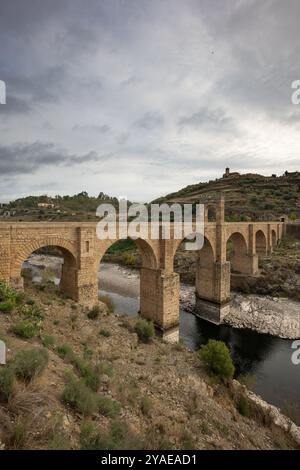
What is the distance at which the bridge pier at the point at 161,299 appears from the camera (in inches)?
589

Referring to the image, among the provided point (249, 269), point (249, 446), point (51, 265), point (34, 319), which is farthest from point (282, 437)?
point (51, 265)

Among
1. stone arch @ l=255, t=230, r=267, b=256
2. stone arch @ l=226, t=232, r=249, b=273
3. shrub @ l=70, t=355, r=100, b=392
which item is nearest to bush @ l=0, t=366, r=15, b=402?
shrub @ l=70, t=355, r=100, b=392

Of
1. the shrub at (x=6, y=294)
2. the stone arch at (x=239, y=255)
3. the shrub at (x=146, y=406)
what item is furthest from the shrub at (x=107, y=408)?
the stone arch at (x=239, y=255)

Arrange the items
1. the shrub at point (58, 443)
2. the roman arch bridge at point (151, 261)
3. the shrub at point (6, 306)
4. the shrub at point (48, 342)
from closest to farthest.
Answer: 1. the shrub at point (58, 443)
2. the shrub at point (48, 342)
3. the shrub at point (6, 306)
4. the roman arch bridge at point (151, 261)

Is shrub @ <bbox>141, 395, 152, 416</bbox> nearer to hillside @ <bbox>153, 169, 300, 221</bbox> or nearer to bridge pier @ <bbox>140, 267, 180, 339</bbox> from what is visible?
bridge pier @ <bbox>140, 267, 180, 339</bbox>

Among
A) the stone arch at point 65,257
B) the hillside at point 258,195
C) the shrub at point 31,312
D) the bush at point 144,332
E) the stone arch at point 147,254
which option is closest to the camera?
the shrub at point 31,312

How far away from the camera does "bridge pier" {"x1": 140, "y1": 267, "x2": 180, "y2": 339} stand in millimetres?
14953

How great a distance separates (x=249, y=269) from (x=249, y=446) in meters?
20.3

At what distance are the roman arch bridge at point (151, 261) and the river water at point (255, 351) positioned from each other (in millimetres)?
1646

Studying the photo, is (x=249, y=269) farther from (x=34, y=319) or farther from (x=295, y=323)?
(x=34, y=319)

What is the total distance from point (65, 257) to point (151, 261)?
4923mm

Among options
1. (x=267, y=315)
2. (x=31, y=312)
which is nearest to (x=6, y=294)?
(x=31, y=312)

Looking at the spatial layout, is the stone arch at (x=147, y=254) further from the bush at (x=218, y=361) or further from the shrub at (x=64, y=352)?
the shrub at (x=64, y=352)

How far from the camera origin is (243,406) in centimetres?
923
